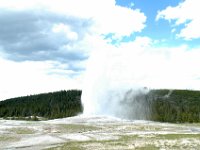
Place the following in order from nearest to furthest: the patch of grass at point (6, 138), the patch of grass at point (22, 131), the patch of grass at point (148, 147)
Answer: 1. the patch of grass at point (148, 147)
2. the patch of grass at point (6, 138)
3. the patch of grass at point (22, 131)

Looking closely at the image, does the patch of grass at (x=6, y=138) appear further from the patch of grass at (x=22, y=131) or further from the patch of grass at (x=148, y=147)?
the patch of grass at (x=148, y=147)

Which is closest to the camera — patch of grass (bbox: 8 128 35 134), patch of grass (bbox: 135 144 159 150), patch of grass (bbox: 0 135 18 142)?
patch of grass (bbox: 135 144 159 150)

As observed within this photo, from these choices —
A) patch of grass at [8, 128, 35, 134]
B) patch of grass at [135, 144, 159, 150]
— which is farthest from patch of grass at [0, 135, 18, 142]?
patch of grass at [135, 144, 159, 150]

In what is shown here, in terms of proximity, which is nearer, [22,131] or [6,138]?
[6,138]

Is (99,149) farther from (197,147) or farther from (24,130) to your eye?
(24,130)

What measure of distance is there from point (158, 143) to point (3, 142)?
77.6 ft

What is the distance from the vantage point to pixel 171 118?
592 feet

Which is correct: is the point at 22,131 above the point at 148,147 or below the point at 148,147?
above

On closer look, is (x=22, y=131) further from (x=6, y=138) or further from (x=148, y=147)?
(x=148, y=147)

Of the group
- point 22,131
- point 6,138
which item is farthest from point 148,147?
point 22,131

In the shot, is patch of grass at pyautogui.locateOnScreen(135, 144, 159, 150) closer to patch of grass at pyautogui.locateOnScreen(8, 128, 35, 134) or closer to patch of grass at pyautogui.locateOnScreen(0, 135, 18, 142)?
patch of grass at pyautogui.locateOnScreen(0, 135, 18, 142)

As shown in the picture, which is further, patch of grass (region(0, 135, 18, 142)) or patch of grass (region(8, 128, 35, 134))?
patch of grass (region(8, 128, 35, 134))

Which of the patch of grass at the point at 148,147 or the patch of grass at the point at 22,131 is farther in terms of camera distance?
the patch of grass at the point at 22,131

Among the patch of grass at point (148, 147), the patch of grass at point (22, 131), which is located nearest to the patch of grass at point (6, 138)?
the patch of grass at point (22, 131)
